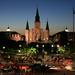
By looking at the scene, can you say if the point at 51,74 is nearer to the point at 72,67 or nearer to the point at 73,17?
the point at 72,67

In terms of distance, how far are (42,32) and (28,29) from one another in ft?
28.8

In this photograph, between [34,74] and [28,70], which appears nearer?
[34,74]

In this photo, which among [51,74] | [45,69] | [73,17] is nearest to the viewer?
[51,74]

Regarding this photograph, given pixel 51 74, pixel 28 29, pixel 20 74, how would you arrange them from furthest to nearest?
1. pixel 28 29
2. pixel 51 74
3. pixel 20 74

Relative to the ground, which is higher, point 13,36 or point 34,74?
point 13,36

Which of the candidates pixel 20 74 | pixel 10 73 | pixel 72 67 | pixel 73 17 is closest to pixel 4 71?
pixel 10 73

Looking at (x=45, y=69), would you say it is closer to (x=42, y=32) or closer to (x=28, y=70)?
(x=28, y=70)

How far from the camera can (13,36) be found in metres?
194

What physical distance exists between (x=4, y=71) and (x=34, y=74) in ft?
11.4

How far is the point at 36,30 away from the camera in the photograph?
188500mm

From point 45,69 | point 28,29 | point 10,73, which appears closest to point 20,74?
point 10,73

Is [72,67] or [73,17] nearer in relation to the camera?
[72,67]

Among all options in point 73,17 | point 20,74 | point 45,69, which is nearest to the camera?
point 20,74

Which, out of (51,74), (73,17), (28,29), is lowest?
(51,74)
